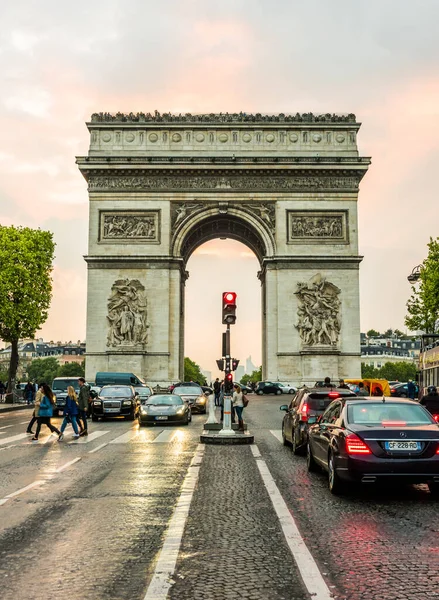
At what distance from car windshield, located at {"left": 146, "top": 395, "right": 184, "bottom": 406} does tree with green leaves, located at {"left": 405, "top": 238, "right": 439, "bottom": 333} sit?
2755 cm

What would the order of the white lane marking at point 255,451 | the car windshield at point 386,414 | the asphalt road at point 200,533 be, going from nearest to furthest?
the asphalt road at point 200,533 → the car windshield at point 386,414 → the white lane marking at point 255,451

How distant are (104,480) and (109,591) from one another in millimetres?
6798

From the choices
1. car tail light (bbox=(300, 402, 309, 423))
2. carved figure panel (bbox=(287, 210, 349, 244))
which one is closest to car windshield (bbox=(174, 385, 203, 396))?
carved figure panel (bbox=(287, 210, 349, 244))

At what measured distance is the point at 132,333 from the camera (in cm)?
5041

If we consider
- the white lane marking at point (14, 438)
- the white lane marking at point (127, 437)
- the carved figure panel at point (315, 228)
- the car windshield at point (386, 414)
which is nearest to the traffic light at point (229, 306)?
the white lane marking at point (127, 437)

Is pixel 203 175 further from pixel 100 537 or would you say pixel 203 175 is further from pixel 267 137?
pixel 100 537

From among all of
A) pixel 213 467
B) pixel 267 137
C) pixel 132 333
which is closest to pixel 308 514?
pixel 213 467

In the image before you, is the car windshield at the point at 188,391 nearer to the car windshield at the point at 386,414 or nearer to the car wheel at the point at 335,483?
the car windshield at the point at 386,414

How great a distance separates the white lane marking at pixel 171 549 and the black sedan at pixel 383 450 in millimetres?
2142

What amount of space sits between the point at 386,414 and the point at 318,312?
129ft

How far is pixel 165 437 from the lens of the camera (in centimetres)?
2225

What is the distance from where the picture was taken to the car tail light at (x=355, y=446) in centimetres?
1051

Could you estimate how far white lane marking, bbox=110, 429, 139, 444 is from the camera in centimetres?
2083

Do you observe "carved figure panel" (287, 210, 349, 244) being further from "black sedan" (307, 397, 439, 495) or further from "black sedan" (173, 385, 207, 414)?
"black sedan" (307, 397, 439, 495)
